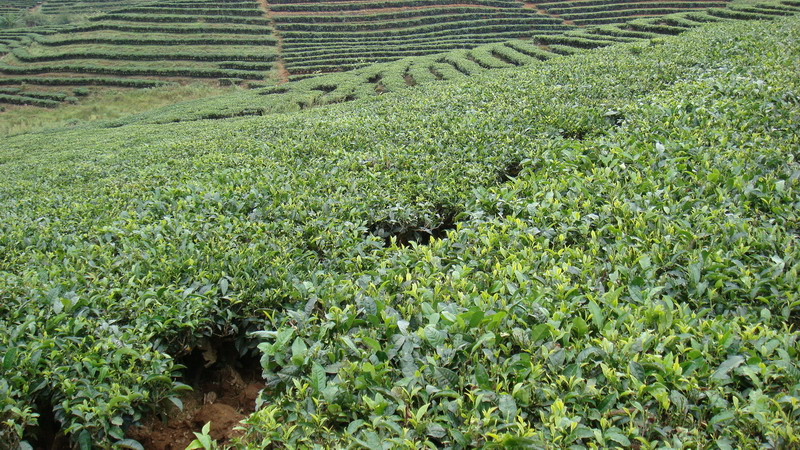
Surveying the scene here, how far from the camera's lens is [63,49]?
36.0 m

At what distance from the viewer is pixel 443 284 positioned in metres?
3.44

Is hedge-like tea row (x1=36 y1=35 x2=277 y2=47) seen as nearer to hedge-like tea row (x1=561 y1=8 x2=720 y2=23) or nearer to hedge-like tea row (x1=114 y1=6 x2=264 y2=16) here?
hedge-like tea row (x1=114 y1=6 x2=264 y2=16)

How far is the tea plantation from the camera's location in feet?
7.96

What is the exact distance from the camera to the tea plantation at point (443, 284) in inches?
95.5

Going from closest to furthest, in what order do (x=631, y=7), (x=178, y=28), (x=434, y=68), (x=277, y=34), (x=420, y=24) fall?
(x=434, y=68) < (x=631, y=7) < (x=178, y=28) < (x=277, y=34) < (x=420, y=24)

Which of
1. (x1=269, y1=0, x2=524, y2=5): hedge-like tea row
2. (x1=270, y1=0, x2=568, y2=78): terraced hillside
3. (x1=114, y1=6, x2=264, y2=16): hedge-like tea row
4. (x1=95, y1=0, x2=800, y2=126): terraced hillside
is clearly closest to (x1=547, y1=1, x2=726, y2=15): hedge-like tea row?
(x1=270, y1=0, x2=568, y2=78): terraced hillside

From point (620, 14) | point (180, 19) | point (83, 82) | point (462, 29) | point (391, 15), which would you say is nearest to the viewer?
point (83, 82)

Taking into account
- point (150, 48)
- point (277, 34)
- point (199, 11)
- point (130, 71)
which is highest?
point (199, 11)

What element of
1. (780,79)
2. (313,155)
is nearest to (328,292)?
(313,155)

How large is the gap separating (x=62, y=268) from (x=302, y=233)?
2.02m

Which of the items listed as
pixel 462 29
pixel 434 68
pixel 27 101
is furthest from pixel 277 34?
pixel 434 68

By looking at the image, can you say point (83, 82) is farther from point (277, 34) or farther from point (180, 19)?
point (277, 34)

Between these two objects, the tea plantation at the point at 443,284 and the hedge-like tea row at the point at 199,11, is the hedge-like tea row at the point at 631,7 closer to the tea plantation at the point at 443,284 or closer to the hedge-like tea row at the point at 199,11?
the hedge-like tea row at the point at 199,11

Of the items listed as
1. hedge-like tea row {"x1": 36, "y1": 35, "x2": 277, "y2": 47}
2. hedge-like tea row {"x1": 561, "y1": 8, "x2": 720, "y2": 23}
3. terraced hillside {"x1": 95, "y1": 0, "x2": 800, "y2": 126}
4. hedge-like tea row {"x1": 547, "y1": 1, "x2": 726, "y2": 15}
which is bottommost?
terraced hillside {"x1": 95, "y1": 0, "x2": 800, "y2": 126}
